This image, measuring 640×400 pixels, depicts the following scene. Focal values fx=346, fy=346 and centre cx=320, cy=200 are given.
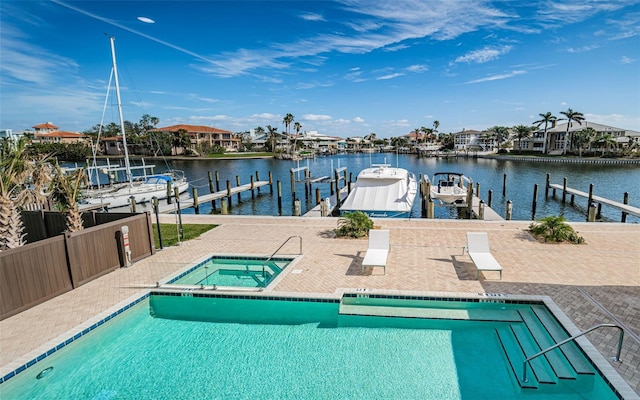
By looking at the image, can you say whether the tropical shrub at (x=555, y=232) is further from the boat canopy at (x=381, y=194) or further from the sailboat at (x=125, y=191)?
Answer: the sailboat at (x=125, y=191)

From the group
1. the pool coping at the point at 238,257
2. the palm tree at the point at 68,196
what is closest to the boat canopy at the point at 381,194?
the pool coping at the point at 238,257

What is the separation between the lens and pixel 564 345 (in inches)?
248

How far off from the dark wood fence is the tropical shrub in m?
14.1

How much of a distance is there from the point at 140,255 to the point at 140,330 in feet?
13.7

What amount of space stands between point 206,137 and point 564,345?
363 feet

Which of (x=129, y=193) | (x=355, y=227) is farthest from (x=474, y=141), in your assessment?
(x=355, y=227)

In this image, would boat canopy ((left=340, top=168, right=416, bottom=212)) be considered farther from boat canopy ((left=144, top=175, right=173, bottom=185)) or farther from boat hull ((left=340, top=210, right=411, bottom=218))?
boat canopy ((left=144, top=175, right=173, bottom=185))

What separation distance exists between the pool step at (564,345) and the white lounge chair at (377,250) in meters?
3.78

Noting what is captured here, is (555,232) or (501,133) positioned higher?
→ (501,133)

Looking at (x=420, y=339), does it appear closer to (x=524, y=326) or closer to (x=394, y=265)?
(x=524, y=326)

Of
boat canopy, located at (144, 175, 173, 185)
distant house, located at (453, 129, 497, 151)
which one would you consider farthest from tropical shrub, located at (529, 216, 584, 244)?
distant house, located at (453, 129, 497, 151)

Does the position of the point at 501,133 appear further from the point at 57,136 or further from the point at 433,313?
the point at 57,136

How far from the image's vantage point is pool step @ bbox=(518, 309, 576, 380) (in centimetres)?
573

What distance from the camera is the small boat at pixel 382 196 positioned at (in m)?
18.2
